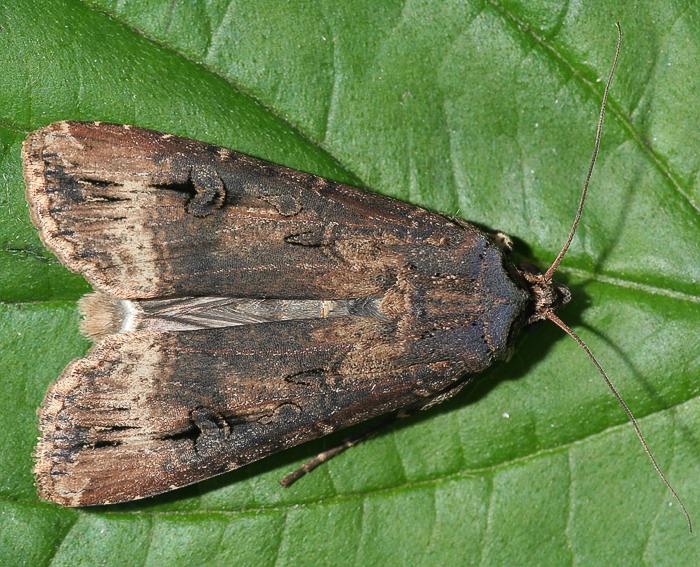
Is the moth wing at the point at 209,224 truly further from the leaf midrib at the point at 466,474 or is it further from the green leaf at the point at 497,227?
the leaf midrib at the point at 466,474

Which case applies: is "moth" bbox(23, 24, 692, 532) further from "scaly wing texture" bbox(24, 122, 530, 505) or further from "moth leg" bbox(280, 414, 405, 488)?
"moth leg" bbox(280, 414, 405, 488)

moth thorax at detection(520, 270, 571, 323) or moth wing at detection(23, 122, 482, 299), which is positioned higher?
moth thorax at detection(520, 270, 571, 323)

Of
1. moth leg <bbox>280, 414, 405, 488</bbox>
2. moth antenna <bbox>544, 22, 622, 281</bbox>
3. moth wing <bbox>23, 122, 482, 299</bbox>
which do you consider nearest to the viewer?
moth wing <bbox>23, 122, 482, 299</bbox>

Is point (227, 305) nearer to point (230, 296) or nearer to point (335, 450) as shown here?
point (230, 296)

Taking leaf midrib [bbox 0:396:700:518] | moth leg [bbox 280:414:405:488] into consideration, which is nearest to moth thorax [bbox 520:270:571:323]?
leaf midrib [bbox 0:396:700:518]

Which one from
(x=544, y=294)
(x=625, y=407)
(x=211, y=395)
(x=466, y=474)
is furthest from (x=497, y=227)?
(x=211, y=395)

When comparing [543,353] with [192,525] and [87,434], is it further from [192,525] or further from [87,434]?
[87,434]

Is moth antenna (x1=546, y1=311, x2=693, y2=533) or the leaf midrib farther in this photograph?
the leaf midrib
